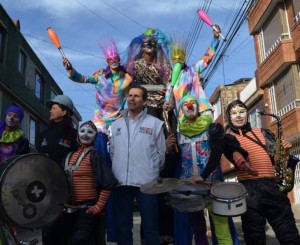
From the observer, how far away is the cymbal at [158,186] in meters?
3.55

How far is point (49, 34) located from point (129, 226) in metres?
3.16

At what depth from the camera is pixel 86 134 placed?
14.1 feet

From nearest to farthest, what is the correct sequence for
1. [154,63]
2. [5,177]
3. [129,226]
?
[5,177] → [129,226] → [154,63]

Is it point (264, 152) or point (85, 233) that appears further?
point (264, 152)

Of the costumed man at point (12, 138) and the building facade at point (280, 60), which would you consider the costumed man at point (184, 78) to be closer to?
the costumed man at point (12, 138)

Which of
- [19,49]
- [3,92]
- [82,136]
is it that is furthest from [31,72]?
[82,136]

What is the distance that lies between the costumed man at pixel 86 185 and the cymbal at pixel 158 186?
0.35m

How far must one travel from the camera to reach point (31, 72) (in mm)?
23594

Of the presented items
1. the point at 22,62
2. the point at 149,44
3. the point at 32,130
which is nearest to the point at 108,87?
the point at 149,44

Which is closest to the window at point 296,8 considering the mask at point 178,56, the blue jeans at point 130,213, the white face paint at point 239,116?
the mask at point 178,56

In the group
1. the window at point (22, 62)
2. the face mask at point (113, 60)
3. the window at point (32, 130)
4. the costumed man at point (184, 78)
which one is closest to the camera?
the costumed man at point (184, 78)

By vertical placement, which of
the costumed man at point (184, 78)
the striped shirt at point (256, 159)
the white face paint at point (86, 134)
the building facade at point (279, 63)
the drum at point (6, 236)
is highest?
the building facade at point (279, 63)

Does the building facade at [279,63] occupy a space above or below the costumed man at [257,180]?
above

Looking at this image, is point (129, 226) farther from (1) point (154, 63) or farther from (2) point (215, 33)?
(2) point (215, 33)
